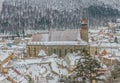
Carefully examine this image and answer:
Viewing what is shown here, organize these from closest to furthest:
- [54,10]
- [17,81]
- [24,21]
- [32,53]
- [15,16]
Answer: [17,81] < [32,53] < [24,21] < [15,16] < [54,10]

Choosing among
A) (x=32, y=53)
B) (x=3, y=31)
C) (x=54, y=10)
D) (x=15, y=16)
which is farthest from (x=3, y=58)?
(x=54, y=10)

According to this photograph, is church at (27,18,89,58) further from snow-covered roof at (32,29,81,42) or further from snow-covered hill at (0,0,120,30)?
snow-covered hill at (0,0,120,30)

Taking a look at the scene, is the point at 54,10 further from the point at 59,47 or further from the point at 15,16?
the point at 59,47

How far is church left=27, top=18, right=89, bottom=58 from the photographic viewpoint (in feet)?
167

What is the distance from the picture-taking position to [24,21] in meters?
115

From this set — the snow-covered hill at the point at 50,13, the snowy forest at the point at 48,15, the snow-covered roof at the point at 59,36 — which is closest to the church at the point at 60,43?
the snow-covered roof at the point at 59,36

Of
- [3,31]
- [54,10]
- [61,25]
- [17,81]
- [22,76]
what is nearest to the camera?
[17,81]

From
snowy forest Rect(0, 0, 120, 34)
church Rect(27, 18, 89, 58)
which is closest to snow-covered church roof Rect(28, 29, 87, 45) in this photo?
church Rect(27, 18, 89, 58)

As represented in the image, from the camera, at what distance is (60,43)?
171 feet

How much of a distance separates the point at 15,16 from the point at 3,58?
279 ft

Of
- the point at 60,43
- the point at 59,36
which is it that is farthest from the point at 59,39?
the point at 60,43

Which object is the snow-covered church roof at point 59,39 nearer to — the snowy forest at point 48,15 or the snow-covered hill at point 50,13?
the snowy forest at point 48,15

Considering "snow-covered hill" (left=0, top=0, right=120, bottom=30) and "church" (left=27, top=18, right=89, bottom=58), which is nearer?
"church" (left=27, top=18, right=89, bottom=58)

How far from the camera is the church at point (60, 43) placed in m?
50.8
